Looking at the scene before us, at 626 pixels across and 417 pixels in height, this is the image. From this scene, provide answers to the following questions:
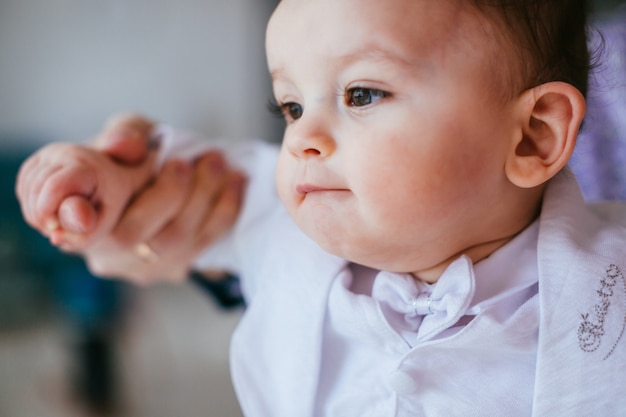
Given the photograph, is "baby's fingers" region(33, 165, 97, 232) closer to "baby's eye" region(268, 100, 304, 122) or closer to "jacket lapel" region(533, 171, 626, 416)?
"baby's eye" region(268, 100, 304, 122)

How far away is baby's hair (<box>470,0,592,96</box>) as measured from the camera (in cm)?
51

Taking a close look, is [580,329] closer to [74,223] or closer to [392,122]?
[392,122]

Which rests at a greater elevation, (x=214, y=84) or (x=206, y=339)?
(x=214, y=84)

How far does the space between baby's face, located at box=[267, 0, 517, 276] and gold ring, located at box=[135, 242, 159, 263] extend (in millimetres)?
348

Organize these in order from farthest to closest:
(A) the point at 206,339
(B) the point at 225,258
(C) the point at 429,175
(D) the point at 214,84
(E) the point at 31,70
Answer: (D) the point at 214,84 → (E) the point at 31,70 → (A) the point at 206,339 → (B) the point at 225,258 → (C) the point at 429,175

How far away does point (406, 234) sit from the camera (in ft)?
1.73

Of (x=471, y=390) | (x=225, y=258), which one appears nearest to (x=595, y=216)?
(x=471, y=390)

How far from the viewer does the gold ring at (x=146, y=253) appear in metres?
0.83

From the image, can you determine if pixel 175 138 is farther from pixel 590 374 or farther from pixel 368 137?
pixel 590 374

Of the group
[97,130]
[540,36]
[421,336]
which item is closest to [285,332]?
[421,336]

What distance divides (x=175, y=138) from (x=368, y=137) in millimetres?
441

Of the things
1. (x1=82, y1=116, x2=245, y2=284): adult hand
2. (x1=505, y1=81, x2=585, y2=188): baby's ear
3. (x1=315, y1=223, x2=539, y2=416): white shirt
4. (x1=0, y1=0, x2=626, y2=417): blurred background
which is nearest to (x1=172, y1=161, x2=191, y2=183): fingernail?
(x1=82, y1=116, x2=245, y2=284): adult hand

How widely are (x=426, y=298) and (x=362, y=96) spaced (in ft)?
0.64

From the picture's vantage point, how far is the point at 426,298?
581 millimetres
